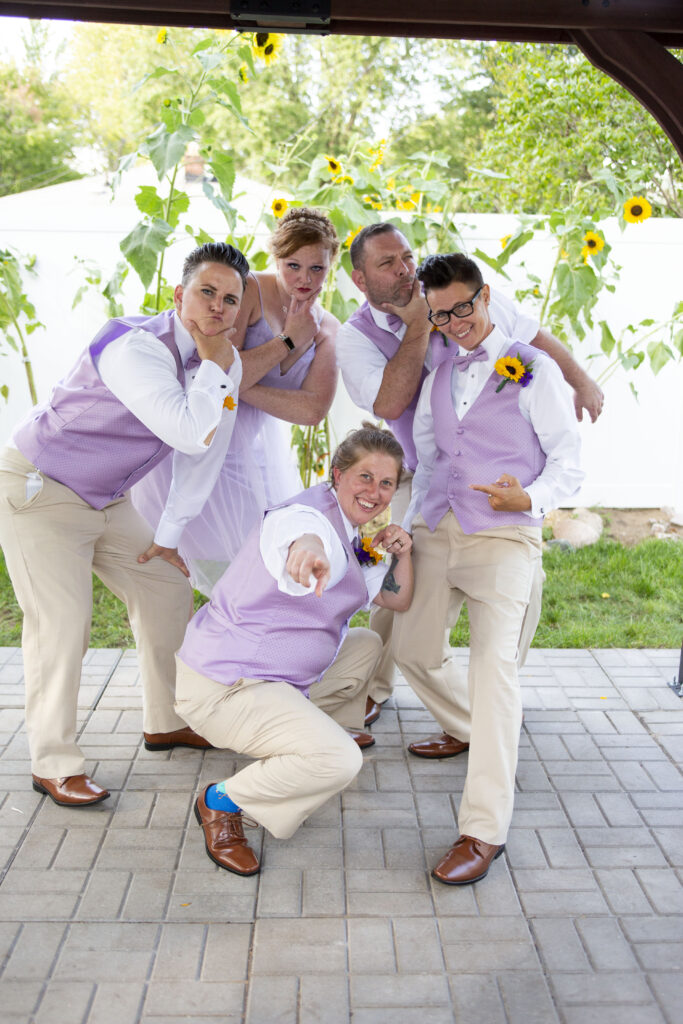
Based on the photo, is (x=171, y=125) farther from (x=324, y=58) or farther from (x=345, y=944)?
(x=324, y=58)

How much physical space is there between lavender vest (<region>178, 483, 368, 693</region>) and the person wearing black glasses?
436 millimetres

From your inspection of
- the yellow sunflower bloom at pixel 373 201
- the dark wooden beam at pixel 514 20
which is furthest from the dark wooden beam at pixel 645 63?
the yellow sunflower bloom at pixel 373 201

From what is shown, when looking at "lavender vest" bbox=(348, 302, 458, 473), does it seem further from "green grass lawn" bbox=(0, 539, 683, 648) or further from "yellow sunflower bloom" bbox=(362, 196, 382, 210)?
"yellow sunflower bloom" bbox=(362, 196, 382, 210)

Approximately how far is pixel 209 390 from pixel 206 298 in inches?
12.9

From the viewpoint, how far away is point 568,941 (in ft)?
8.30

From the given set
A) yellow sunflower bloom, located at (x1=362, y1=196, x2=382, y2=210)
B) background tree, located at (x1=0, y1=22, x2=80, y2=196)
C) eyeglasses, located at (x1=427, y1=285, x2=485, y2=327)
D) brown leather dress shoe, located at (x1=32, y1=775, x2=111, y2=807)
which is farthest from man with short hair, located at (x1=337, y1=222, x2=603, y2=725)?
background tree, located at (x1=0, y1=22, x2=80, y2=196)

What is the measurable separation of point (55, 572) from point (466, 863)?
1.55m

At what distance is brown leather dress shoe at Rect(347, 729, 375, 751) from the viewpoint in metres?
3.55

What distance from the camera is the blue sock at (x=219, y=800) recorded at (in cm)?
285

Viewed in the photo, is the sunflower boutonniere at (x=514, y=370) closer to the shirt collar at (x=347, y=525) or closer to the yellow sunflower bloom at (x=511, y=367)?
the yellow sunflower bloom at (x=511, y=367)

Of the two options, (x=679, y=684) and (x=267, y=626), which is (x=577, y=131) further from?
(x=267, y=626)

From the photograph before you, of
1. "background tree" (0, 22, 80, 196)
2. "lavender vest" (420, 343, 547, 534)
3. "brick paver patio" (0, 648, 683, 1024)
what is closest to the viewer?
"brick paver patio" (0, 648, 683, 1024)

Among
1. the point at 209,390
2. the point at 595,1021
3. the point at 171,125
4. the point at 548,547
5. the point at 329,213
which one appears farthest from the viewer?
the point at 548,547

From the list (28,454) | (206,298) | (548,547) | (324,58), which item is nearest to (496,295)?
(206,298)
